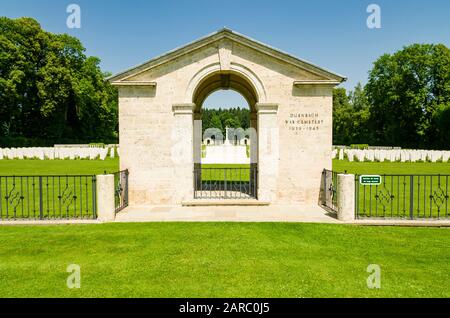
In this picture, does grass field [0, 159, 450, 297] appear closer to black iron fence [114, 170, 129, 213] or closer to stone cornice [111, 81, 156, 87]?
black iron fence [114, 170, 129, 213]

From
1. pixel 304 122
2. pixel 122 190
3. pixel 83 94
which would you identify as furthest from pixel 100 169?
pixel 83 94

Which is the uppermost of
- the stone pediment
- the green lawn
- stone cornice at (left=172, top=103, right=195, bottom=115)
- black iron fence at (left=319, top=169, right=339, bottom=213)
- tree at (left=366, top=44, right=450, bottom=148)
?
tree at (left=366, top=44, right=450, bottom=148)

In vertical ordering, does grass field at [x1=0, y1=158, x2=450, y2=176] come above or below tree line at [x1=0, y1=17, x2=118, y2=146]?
below

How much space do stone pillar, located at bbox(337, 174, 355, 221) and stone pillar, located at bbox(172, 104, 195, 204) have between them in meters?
5.09

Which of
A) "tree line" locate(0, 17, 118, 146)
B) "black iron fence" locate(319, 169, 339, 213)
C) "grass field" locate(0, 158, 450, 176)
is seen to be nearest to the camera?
"black iron fence" locate(319, 169, 339, 213)

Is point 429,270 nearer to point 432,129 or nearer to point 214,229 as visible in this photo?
point 214,229

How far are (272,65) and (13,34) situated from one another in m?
42.4

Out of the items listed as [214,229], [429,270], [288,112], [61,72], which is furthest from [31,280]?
[61,72]

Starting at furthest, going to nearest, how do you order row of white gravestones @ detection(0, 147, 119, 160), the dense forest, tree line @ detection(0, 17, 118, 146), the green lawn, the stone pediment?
the dense forest < tree line @ detection(0, 17, 118, 146) < row of white gravestones @ detection(0, 147, 119, 160) < the stone pediment < the green lawn

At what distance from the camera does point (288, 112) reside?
37.9 ft

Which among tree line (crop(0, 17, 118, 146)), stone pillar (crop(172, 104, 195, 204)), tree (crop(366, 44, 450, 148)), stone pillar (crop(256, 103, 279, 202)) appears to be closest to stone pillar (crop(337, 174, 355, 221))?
stone pillar (crop(256, 103, 279, 202))

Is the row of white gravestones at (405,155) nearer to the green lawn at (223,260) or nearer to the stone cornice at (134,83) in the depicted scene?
the green lawn at (223,260)

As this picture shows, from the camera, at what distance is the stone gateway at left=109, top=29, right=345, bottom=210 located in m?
11.5

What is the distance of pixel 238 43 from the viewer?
37.7 ft
